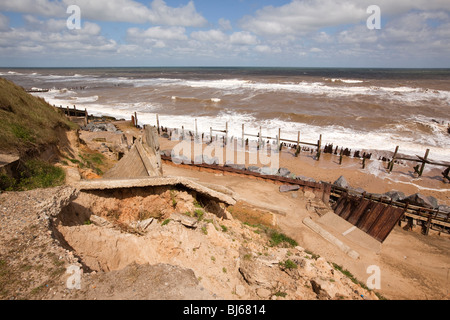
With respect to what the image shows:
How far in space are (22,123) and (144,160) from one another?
5743 millimetres

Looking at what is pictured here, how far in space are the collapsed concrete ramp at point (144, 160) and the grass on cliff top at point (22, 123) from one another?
3180 mm

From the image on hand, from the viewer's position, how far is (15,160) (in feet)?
22.8

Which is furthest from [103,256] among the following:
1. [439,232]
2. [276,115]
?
[276,115]

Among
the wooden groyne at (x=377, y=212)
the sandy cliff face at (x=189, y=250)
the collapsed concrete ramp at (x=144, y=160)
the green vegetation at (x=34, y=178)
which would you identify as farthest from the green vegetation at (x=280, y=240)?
the green vegetation at (x=34, y=178)

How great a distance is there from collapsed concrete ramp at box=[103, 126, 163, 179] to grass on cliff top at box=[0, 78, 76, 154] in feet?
10.4

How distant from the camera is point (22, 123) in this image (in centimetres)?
954

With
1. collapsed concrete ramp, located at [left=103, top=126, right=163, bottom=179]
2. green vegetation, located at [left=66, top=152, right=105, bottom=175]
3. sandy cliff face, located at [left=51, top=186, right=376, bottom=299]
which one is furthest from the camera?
green vegetation, located at [left=66, top=152, right=105, bottom=175]

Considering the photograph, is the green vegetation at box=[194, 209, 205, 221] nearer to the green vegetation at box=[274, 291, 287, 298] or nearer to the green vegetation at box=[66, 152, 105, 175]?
the green vegetation at box=[274, 291, 287, 298]

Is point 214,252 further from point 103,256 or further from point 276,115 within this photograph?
point 276,115

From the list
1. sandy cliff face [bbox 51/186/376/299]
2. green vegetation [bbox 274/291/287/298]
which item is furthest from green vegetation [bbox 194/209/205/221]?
green vegetation [bbox 274/291/287/298]

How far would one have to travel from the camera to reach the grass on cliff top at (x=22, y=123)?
8039mm

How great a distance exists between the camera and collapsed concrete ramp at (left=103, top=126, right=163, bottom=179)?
25.0 feet

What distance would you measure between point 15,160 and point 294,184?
12475mm

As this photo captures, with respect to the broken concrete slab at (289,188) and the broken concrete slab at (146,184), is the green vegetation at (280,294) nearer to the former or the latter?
the broken concrete slab at (146,184)
